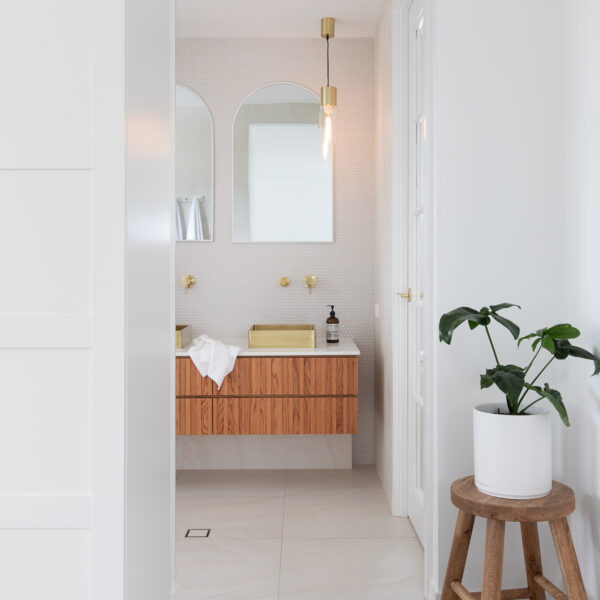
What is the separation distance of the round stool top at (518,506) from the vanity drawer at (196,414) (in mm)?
1807

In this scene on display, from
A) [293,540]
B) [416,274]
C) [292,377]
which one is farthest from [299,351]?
[293,540]

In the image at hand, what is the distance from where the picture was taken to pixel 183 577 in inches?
90.9

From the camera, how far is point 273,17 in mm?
3463

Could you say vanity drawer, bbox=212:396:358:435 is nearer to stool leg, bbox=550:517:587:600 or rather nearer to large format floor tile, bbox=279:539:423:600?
large format floor tile, bbox=279:539:423:600

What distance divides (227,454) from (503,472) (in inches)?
90.8

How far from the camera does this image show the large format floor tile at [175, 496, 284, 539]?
2744 millimetres

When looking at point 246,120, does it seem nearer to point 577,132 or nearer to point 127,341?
point 577,132

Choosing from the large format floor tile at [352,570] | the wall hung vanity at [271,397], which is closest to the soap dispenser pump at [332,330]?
the wall hung vanity at [271,397]

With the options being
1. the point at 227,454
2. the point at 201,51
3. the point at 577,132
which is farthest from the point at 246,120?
the point at 577,132

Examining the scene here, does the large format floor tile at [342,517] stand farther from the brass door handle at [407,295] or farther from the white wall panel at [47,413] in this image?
the white wall panel at [47,413]

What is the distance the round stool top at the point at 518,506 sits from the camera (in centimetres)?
156

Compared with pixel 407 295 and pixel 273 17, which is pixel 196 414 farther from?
pixel 273 17

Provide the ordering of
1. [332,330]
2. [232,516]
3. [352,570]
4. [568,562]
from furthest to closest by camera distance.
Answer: [332,330], [232,516], [352,570], [568,562]

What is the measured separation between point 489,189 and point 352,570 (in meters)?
1.49
